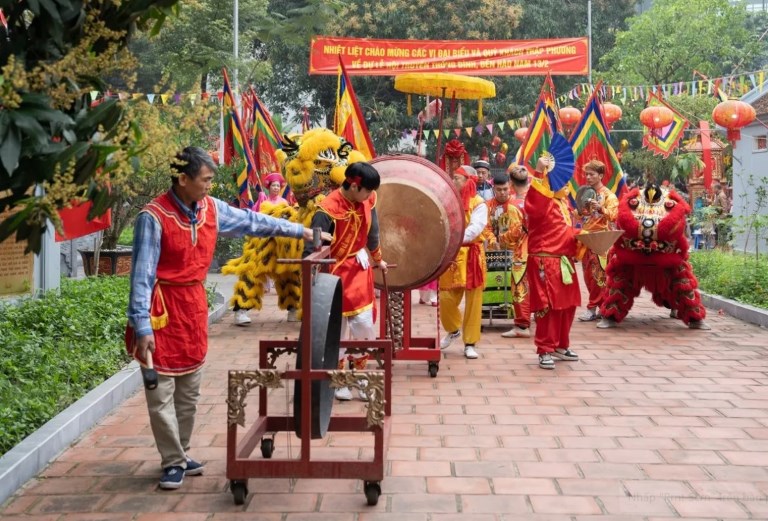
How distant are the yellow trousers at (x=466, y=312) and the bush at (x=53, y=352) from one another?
3.03 metres

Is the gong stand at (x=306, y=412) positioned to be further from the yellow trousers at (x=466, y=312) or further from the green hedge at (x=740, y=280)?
the green hedge at (x=740, y=280)

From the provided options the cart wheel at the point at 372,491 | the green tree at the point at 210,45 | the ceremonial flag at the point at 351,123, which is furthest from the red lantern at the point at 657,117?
the cart wheel at the point at 372,491

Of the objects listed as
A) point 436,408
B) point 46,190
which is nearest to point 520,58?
point 436,408

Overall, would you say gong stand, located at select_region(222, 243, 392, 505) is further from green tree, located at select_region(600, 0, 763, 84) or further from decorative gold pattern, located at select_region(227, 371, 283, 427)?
green tree, located at select_region(600, 0, 763, 84)

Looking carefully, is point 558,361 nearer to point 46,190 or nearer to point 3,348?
point 3,348

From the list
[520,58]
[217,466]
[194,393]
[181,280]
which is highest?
[520,58]

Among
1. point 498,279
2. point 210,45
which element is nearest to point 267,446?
point 498,279

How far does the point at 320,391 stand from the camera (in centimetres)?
487

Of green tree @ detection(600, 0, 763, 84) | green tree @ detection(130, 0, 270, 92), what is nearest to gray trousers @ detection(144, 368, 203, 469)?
green tree @ detection(130, 0, 270, 92)

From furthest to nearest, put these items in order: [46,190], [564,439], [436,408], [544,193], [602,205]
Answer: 1. [602,205]
2. [544,193]
3. [436,408]
4. [564,439]
5. [46,190]

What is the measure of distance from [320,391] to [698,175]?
106ft

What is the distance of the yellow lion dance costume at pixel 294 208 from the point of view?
770cm

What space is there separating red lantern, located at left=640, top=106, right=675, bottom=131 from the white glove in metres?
16.9

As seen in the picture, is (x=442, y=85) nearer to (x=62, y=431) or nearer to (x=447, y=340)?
(x=447, y=340)
